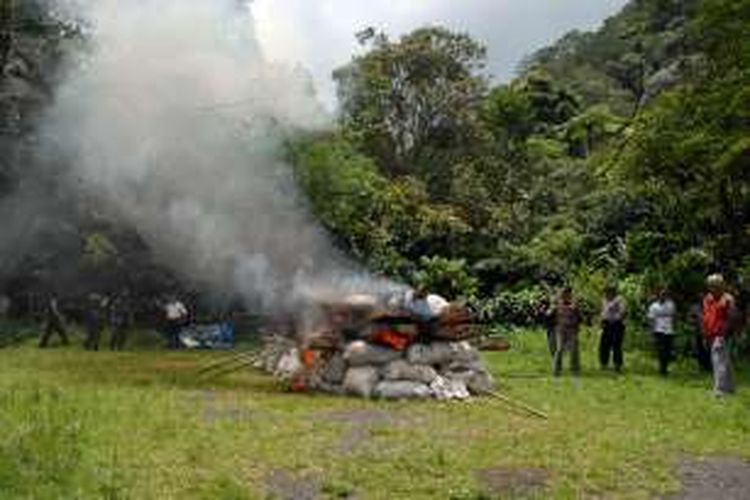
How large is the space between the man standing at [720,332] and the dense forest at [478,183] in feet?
10.8

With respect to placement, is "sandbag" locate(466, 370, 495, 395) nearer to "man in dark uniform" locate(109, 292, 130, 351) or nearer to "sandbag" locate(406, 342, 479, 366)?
"sandbag" locate(406, 342, 479, 366)

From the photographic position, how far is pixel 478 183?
133 ft

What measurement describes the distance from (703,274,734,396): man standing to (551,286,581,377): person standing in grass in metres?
3.20

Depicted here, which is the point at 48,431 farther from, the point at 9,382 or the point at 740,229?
the point at 740,229

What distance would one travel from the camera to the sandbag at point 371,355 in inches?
717

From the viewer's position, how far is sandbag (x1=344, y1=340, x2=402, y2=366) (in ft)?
59.7

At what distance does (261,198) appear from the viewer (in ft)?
78.7

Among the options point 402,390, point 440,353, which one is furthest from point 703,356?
point 402,390

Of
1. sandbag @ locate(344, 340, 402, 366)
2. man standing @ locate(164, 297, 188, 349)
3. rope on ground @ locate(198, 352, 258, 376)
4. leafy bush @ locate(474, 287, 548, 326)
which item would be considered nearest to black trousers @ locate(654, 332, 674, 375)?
sandbag @ locate(344, 340, 402, 366)

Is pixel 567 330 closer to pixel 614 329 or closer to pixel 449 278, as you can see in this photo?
pixel 614 329

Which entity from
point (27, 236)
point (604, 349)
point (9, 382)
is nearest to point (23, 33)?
point (27, 236)

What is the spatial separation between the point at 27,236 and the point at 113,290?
290cm

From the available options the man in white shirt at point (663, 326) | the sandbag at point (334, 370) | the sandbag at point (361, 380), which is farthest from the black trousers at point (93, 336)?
the man in white shirt at point (663, 326)

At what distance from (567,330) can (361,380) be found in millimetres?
5102
